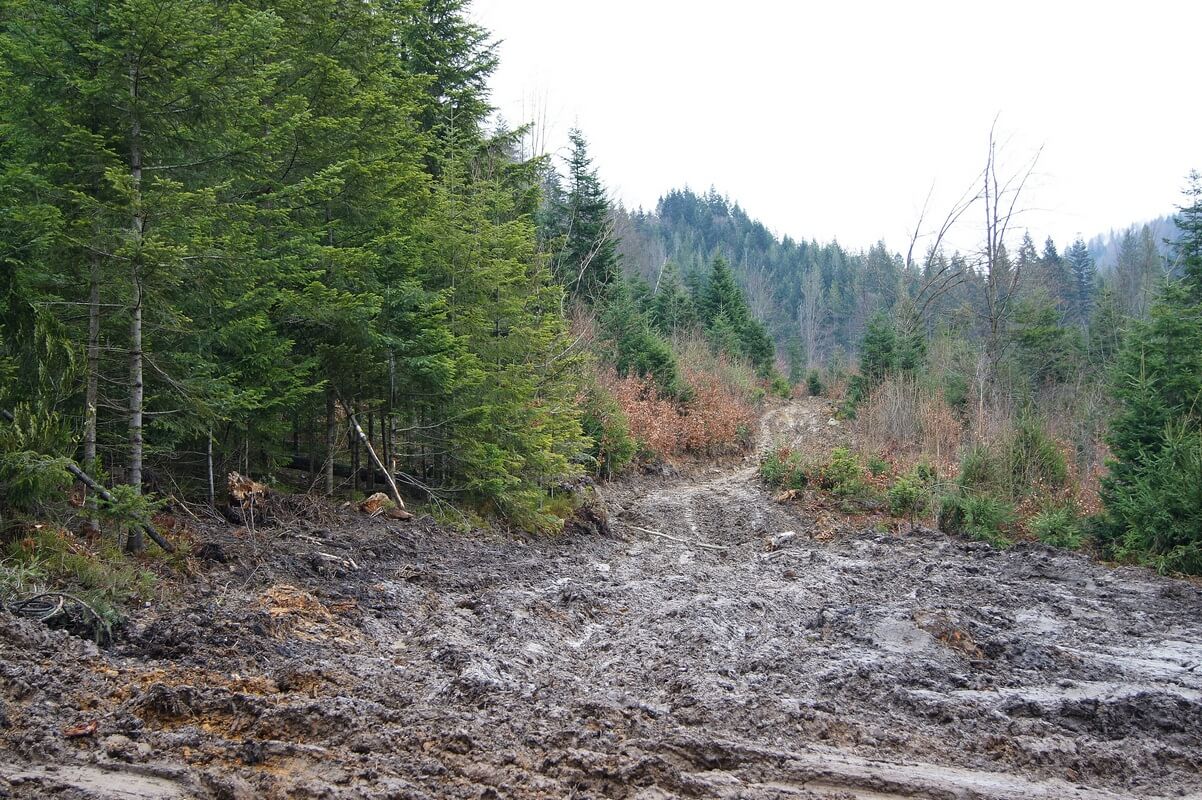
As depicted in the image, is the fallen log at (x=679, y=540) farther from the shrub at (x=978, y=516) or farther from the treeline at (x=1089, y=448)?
the treeline at (x=1089, y=448)

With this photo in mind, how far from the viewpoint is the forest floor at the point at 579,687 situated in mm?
3369

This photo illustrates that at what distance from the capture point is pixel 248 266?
6348mm

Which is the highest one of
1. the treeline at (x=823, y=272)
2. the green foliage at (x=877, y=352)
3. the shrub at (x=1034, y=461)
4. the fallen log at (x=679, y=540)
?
the treeline at (x=823, y=272)

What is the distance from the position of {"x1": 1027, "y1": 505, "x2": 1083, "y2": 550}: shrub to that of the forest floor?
3058mm

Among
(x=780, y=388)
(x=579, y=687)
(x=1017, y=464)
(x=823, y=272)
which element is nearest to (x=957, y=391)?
(x=1017, y=464)

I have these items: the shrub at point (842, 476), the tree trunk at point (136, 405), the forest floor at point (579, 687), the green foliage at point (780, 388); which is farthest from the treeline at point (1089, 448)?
the green foliage at point (780, 388)

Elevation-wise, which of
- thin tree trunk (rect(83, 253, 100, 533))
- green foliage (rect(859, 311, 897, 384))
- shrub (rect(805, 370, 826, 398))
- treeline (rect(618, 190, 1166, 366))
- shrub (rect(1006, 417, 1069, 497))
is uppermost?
treeline (rect(618, 190, 1166, 366))

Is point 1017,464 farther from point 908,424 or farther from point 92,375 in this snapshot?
point 92,375

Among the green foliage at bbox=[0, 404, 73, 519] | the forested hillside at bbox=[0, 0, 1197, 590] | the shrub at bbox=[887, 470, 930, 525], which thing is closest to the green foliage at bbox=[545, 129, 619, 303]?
the forested hillside at bbox=[0, 0, 1197, 590]

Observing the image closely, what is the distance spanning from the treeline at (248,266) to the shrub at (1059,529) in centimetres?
810

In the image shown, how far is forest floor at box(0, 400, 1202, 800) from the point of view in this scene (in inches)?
133

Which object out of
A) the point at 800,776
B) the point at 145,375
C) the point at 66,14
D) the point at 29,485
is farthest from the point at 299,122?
the point at 800,776

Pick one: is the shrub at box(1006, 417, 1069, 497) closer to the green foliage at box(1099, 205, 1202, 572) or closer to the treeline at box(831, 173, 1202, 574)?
the treeline at box(831, 173, 1202, 574)

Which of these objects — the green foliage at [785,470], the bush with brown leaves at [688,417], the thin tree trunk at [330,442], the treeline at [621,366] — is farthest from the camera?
the bush with brown leaves at [688,417]
